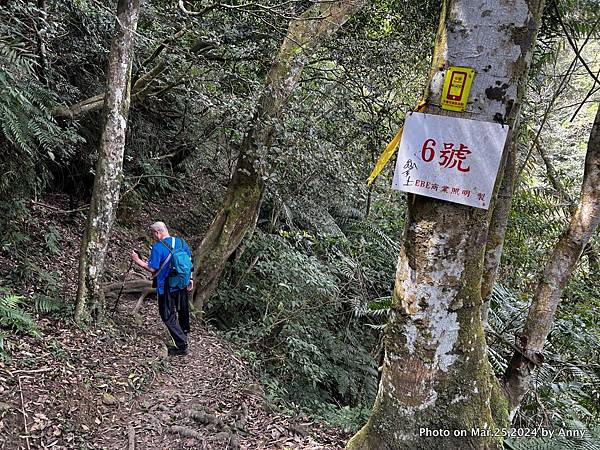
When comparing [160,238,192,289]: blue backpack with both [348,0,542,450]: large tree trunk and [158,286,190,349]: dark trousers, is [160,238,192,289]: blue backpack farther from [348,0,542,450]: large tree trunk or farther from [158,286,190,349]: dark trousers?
[348,0,542,450]: large tree trunk

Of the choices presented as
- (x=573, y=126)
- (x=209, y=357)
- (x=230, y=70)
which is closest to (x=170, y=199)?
(x=230, y=70)

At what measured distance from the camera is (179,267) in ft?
19.1

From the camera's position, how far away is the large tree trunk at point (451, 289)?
247 cm

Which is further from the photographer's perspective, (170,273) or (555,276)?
(170,273)

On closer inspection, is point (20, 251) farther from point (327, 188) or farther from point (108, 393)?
point (327, 188)

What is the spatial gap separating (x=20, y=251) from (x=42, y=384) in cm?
266

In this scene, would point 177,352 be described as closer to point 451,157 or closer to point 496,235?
point 496,235

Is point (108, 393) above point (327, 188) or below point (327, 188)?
below

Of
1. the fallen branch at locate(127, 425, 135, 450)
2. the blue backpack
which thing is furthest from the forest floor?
the blue backpack

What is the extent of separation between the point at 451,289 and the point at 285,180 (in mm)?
5151

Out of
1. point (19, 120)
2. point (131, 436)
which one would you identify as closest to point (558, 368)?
point (131, 436)

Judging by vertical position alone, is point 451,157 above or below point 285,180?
above

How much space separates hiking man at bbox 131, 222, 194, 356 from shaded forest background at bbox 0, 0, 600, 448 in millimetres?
1040

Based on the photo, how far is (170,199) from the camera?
1070 cm
